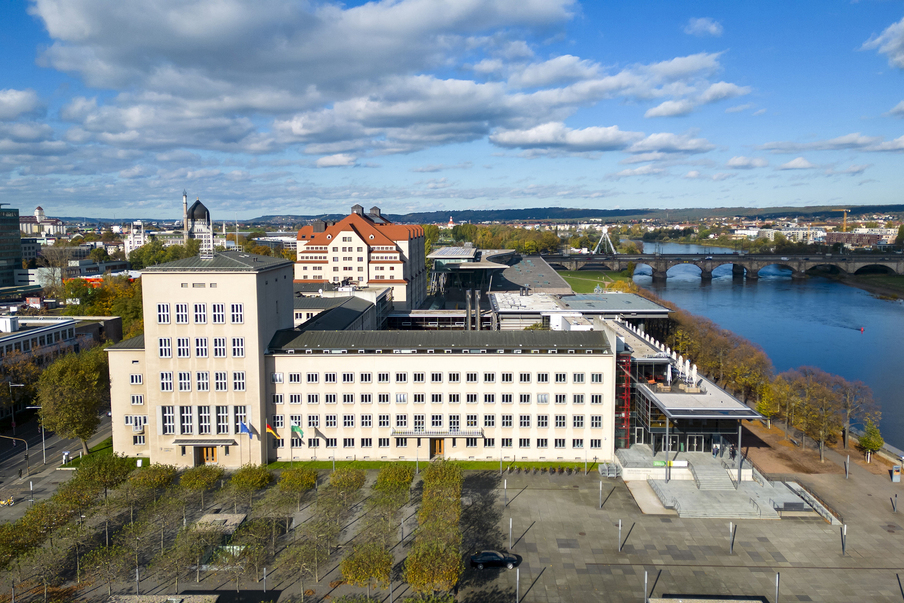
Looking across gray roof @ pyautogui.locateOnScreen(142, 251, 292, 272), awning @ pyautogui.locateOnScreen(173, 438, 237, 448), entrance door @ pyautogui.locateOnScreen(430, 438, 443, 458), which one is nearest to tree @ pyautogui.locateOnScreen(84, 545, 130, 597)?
awning @ pyautogui.locateOnScreen(173, 438, 237, 448)

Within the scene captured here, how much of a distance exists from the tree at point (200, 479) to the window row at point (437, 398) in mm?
8471

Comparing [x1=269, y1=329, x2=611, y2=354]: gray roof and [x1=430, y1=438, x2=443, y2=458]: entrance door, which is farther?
[x1=430, y1=438, x2=443, y2=458]: entrance door

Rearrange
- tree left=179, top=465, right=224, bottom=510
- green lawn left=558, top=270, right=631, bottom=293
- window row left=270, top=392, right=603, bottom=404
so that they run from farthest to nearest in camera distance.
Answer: green lawn left=558, top=270, right=631, bottom=293 → window row left=270, top=392, right=603, bottom=404 → tree left=179, top=465, right=224, bottom=510

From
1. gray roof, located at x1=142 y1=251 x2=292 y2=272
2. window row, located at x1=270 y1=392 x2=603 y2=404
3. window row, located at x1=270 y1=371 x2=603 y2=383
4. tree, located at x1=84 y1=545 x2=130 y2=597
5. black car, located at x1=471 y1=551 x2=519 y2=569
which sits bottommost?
black car, located at x1=471 y1=551 x2=519 y2=569

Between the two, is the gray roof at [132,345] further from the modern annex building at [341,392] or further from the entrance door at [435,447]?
the entrance door at [435,447]

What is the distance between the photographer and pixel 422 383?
147 feet

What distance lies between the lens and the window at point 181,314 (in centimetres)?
4372

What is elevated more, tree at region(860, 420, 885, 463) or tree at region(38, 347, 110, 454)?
tree at region(38, 347, 110, 454)

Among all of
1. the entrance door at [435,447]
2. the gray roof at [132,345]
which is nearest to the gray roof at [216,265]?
the gray roof at [132,345]

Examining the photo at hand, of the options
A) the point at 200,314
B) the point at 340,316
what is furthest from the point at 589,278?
the point at 200,314

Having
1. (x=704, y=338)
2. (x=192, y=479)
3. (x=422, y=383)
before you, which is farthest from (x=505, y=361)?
(x=704, y=338)

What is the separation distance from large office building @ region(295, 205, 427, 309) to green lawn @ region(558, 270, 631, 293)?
1990 inches

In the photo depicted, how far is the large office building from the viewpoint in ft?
317

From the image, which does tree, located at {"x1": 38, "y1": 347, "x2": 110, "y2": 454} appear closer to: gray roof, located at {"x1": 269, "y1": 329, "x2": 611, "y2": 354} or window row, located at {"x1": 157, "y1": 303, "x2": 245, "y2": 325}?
window row, located at {"x1": 157, "y1": 303, "x2": 245, "y2": 325}
